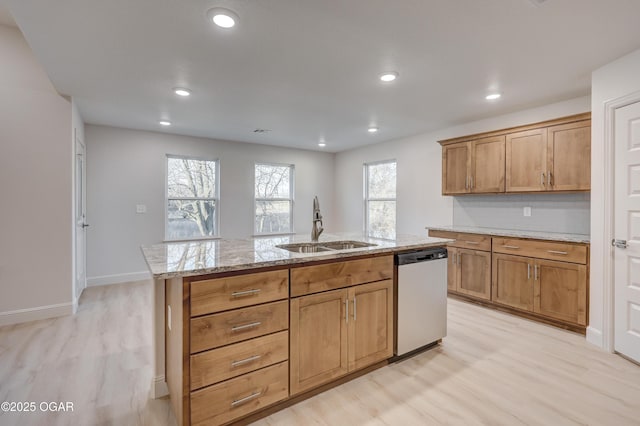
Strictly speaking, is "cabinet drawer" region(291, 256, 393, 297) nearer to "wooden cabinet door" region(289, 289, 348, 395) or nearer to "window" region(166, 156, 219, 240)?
"wooden cabinet door" region(289, 289, 348, 395)

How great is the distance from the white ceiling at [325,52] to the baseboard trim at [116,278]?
2409 mm

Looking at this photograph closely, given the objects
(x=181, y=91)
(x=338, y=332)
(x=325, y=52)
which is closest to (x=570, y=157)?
(x=325, y=52)

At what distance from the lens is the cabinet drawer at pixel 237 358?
1.60 metres

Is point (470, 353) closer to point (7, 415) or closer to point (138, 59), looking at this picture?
point (7, 415)

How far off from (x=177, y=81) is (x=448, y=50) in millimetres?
2373

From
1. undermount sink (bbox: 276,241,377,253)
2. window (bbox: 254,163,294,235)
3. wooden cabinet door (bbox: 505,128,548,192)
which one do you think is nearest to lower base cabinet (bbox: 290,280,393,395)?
undermount sink (bbox: 276,241,377,253)

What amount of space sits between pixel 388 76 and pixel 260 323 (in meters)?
2.32

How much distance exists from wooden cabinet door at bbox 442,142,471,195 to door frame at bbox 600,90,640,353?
5.18 feet

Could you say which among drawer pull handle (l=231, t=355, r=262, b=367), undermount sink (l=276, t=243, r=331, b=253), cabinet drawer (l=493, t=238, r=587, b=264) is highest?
undermount sink (l=276, t=243, r=331, b=253)

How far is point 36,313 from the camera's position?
336cm

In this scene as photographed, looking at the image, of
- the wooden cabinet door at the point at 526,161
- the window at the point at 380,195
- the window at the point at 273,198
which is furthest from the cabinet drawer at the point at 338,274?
the window at the point at 273,198

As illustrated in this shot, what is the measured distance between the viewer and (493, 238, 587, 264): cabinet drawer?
3.01 meters

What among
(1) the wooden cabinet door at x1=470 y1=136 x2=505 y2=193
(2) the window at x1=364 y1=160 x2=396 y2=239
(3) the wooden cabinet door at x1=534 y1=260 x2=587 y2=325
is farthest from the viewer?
(2) the window at x1=364 y1=160 x2=396 y2=239

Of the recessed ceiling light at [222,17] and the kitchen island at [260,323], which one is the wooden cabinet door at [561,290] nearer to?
the kitchen island at [260,323]
